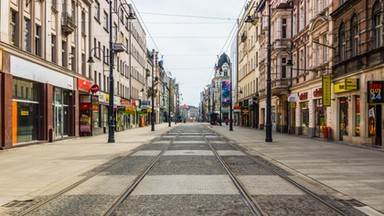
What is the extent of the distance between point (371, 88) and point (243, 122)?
53652 millimetres

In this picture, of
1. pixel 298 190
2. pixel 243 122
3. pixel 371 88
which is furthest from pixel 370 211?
pixel 243 122

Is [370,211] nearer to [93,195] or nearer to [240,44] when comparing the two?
[93,195]

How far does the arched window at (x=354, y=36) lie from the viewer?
24.4 m

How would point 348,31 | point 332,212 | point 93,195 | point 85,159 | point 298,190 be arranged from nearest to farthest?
point 332,212
point 93,195
point 298,190
point 85,159
point 348,31

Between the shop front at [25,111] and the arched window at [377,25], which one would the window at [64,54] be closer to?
the shop front at [25,111]

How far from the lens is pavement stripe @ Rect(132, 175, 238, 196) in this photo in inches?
372

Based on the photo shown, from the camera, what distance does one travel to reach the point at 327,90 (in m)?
28.3

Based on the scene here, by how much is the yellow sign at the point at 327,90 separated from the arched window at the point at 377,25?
6517 mm

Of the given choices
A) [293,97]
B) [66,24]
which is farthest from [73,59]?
[293,97]

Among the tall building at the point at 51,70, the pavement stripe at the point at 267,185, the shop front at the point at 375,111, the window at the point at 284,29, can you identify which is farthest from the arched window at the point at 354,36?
the window at the point at 284,29

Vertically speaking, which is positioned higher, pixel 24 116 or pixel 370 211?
pixel 24 116

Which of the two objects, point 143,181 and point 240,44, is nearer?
point 143,181

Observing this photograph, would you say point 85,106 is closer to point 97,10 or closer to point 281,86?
point 97,10

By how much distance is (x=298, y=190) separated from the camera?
981 centimetres
